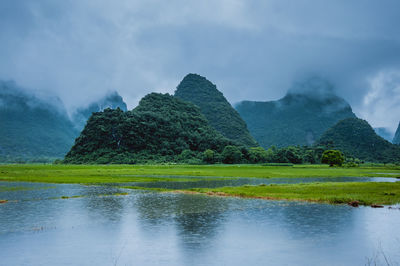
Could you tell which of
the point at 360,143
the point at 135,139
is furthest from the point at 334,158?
the point at 360,143

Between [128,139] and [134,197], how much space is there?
74823 mm

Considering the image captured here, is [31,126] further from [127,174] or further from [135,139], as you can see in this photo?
[127,174]

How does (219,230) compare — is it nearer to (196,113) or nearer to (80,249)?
(80,249)

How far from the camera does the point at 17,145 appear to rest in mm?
128375

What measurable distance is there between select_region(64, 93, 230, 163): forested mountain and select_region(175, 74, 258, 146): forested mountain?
102 feet

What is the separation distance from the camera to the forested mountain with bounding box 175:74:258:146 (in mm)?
→ 146375

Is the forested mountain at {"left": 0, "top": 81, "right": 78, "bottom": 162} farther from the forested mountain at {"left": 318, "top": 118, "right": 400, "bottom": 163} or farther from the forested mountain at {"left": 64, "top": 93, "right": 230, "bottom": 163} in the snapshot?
the forested mountain at {"left": 318, "top": 118, "right": 400, "bottom": 163}

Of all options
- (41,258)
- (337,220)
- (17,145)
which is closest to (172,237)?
(41,258)

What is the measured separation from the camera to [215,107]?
16075 centimetres

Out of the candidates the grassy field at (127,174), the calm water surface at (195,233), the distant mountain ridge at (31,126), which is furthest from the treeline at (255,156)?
the calm water surface at (195,233)

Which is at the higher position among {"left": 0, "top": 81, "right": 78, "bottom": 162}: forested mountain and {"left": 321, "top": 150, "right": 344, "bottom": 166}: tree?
{"left": 0, "top": 81, "right": 78, "bottom": 162}: forested mountain

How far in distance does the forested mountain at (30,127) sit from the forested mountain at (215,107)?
62.3 m

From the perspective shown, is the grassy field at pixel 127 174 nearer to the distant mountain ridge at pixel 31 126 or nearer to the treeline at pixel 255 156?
the treeline at pixel 255 156

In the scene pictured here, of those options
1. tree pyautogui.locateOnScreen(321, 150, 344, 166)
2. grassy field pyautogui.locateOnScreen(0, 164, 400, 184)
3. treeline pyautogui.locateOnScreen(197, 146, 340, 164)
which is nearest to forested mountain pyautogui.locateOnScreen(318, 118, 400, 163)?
treeline pyautogui.locateOnScreen(197, 146, 340, 164)
